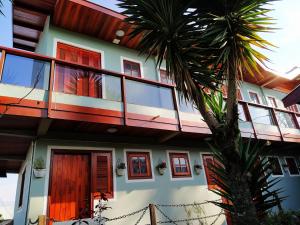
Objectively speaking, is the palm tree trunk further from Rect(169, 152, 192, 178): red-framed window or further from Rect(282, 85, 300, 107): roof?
Rect(169, 152, 192, 178): red-framed window

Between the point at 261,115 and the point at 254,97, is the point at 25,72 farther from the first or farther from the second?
the point at 254,97

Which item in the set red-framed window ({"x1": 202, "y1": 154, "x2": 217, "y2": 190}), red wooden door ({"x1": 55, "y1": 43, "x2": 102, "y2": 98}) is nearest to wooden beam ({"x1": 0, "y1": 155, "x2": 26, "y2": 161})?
red wooden door ({"x1": 55, "y1": 43, "x2": 102, "y2": 98})

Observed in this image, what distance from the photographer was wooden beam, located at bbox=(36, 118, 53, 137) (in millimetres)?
5957

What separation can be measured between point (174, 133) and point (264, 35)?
153 inches

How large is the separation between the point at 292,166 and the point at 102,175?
10361 mm

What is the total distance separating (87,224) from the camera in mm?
4754

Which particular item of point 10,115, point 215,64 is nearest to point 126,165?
point 10,115

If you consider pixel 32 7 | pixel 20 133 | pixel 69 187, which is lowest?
pixel 69 187

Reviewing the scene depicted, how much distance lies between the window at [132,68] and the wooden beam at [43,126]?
14.1ft

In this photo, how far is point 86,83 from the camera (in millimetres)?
6973

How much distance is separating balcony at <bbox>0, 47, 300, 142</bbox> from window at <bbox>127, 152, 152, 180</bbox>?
1249 mm

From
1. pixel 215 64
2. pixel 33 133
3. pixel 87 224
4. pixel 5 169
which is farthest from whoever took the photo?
pixel 5 169

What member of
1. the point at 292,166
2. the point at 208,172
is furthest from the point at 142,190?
the point at 292,166

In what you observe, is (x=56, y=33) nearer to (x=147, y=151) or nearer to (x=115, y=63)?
(x=115, y=63)
